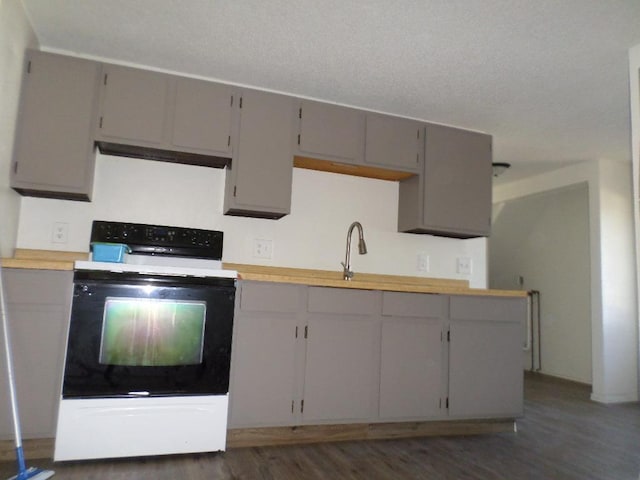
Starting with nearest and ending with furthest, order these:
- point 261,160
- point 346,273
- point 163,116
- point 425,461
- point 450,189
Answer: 1. point 425,461
2. point 163,116
3. point 261,160
4. point 346,273
5. point 450,189

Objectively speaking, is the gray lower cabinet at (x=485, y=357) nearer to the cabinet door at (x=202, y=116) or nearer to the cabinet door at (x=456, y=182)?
the cabinet door at (x=456, y=182)

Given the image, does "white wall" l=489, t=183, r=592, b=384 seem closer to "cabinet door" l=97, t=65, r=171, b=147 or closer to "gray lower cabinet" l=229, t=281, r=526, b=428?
"gray lower cabinet" l=229, t=281, r=526, b=428

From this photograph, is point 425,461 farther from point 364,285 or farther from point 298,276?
point 298,276

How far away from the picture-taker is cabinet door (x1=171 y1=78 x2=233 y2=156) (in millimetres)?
2760

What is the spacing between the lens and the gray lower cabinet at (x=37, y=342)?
6.86 ft

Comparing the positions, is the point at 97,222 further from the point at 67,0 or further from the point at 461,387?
the point at 461,387

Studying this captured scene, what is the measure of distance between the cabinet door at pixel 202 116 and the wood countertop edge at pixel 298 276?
79 centimetres

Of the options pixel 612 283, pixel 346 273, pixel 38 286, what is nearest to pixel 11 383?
pixel 38 286

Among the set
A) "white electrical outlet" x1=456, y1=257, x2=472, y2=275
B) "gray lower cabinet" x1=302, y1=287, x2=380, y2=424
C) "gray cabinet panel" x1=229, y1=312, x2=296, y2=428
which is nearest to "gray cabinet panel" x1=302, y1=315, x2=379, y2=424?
"gray lower cabinet" x1=302, y1=287, x2=380, y2=424

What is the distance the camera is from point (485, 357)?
9.67ft

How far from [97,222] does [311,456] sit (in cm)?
183

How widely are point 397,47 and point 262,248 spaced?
1524mm

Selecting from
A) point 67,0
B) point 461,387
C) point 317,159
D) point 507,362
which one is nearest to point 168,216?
point 317,159

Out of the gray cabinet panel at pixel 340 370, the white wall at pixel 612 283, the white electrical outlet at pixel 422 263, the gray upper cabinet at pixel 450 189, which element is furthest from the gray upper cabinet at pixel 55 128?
the white wall at pixel 612 283
